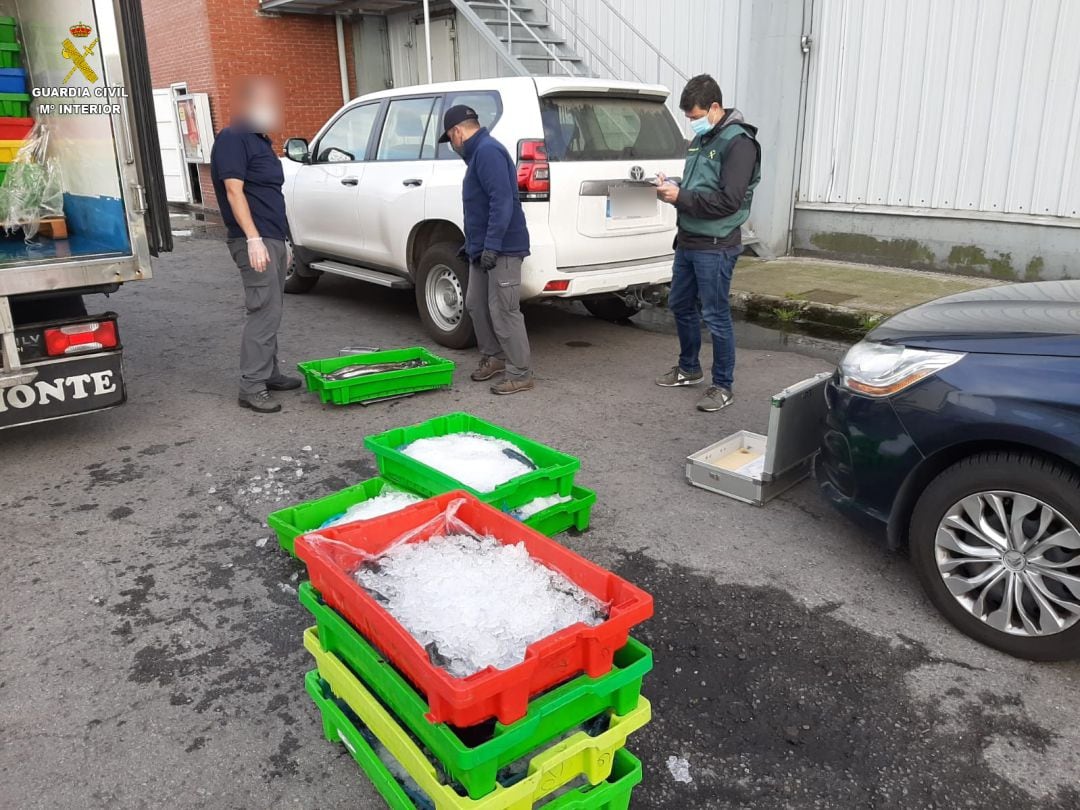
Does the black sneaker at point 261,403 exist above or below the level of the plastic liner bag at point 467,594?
below

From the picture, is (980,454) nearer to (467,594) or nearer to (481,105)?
(467,594)

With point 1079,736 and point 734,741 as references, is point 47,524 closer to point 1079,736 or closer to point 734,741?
point 734,741

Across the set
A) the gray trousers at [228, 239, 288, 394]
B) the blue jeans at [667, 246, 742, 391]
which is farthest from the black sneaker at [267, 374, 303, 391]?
the blue jeans at [667, 246, 742, 391]

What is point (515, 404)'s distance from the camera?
5.76 metres

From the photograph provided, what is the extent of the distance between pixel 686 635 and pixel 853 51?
8.29m

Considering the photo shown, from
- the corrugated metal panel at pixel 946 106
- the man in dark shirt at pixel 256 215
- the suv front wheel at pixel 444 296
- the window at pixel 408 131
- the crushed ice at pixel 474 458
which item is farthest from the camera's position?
the corrugated metal panel at pixel 946 106

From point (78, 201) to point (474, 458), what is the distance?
3593 millimetres

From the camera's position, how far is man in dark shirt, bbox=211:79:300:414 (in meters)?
5.15

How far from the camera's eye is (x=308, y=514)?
3725 mm

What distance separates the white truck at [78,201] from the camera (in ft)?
14.9

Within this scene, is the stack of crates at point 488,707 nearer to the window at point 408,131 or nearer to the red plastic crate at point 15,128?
the red plastic crate at point 15,128

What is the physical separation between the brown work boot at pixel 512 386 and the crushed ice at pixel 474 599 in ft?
10.4

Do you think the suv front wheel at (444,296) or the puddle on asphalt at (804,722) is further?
the suv front wheel at (444,296)

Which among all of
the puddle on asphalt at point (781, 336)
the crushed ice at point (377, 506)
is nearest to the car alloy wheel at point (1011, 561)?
the crushed ice at point (377, 506)
